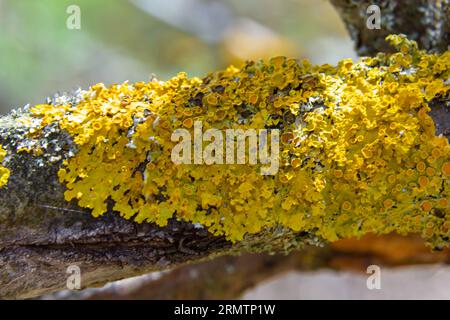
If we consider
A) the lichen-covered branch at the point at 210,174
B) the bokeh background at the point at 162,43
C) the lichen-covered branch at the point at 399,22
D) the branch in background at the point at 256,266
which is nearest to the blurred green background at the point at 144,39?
the bokeh background at the point at 162,43

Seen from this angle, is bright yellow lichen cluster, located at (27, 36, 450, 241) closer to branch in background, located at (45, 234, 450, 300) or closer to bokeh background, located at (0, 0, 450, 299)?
branch in background, located at (45, 234, 450, 300)

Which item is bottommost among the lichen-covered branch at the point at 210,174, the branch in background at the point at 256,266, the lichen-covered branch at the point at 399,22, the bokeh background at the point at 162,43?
the branch in background at the point at 256,266

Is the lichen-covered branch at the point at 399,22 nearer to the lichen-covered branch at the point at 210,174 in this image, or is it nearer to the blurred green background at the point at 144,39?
the lichen-covered branch at the point at 210,174

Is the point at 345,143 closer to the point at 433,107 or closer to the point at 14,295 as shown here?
the point at 433,107

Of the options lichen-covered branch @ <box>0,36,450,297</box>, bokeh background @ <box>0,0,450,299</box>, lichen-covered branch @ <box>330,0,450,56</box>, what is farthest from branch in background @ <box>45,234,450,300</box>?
bokeh background @ <box>0,0,450,299</box>

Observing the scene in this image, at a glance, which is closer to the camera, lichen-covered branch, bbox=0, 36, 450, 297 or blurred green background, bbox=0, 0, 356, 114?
lichen-covered branch, bbox=0, 36, 450, 297

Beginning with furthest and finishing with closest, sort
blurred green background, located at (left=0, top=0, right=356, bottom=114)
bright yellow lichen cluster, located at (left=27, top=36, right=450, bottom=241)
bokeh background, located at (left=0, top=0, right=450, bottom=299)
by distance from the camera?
blurred green background, located at (left=0, top=0, right=356, bottom=114), bokeh background, located at (left=0, top=0, right=450, bottom=299), bright yellow lichen cluster, located at (left=27, top=36, right=450, bottom=241)

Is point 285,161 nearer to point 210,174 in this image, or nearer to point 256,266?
point 210,174

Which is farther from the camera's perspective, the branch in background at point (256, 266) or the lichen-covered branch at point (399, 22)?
the branch in background at point (256, 266)
